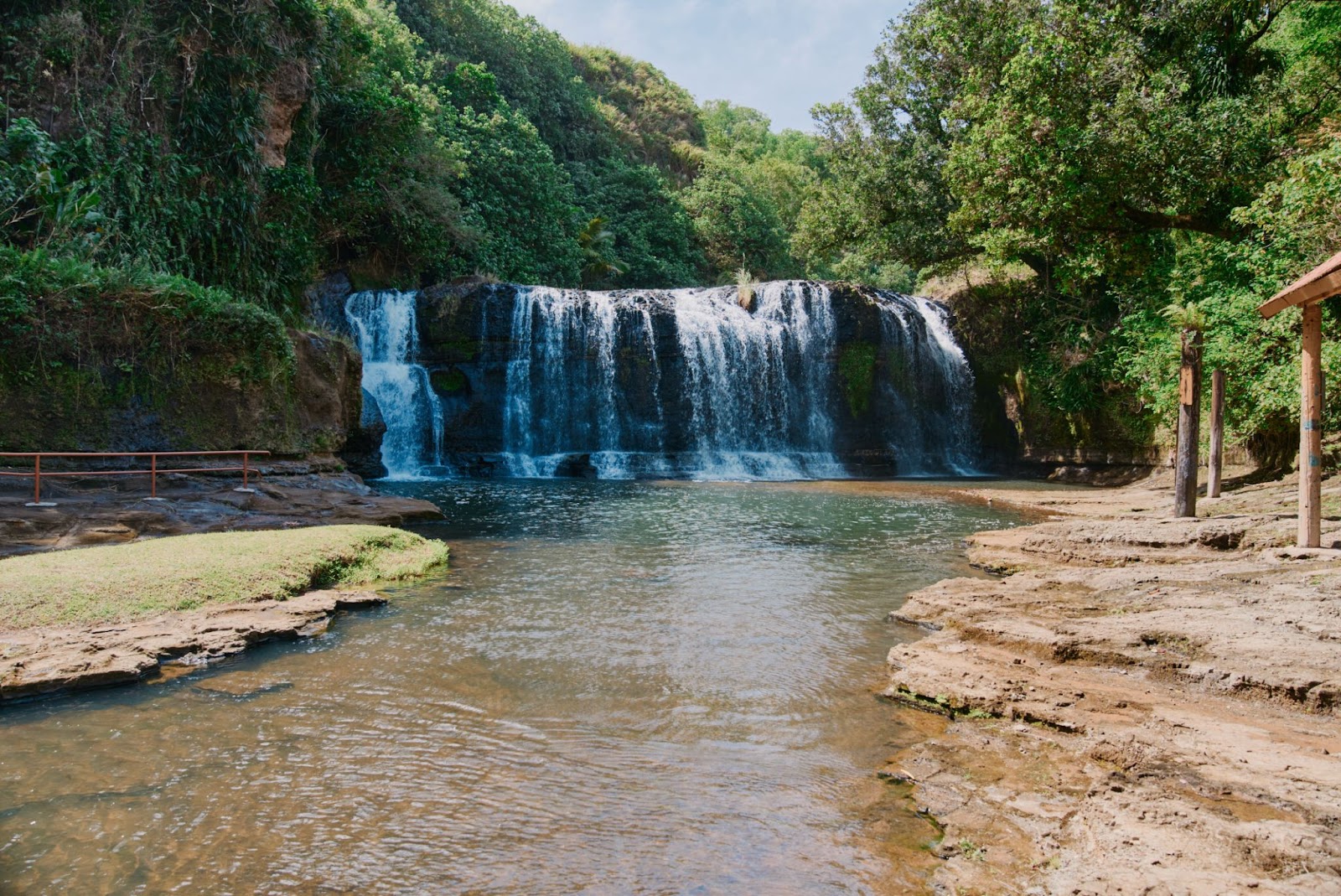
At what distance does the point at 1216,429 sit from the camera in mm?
12539

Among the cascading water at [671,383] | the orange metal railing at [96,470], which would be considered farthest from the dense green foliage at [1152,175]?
the orange metal railing at [96,470]

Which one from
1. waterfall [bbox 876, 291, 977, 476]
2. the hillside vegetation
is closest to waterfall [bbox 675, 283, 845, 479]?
waterfall [bbox 876, 291, 977, 476]

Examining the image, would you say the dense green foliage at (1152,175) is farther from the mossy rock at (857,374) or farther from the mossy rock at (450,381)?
the mossy rock at (450,381)

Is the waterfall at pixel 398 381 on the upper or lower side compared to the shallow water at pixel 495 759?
upper

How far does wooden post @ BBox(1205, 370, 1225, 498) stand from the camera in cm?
1205

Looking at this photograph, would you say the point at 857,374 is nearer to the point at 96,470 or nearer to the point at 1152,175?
the point at 1152,175

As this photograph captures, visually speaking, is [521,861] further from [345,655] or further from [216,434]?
[216,434]

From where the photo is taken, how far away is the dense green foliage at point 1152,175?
1280cm

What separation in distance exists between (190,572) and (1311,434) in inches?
396

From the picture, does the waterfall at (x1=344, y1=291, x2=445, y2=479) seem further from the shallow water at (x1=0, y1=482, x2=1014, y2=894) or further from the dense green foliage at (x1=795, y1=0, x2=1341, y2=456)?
the shallow water at (x1=0, y1=482, x2=1014, y2=894)

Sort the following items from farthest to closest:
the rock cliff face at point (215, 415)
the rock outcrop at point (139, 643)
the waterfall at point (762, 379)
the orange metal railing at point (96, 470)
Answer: the waterfall at point (762, 379)
the rock cliff face at point (215, 415)
the orange metal railing at point (96, 470)
the rock outcrop at point (139, 643)

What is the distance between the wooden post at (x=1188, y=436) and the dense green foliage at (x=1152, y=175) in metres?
2.00

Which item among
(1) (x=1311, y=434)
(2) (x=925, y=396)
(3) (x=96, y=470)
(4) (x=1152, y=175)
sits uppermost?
(4) (x=1152, y=175)

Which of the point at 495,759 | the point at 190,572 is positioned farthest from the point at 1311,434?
the point at 190,572
